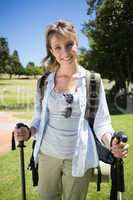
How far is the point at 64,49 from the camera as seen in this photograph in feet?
11.1

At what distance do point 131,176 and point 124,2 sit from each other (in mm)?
24077

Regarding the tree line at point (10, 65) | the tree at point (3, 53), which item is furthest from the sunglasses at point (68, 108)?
the tree at point (3, 53)

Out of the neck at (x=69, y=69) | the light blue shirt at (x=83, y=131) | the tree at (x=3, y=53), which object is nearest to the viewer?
the light blue shirt at (x=83, y=131)

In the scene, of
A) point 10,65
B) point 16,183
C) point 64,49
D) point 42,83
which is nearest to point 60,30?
point 64,49

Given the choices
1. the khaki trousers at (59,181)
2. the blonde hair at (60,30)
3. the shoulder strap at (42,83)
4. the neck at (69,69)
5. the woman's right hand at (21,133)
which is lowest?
the khaki trousers at (59,181)

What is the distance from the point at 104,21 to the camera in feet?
98.9

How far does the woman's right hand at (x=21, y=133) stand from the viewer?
3.56 meters

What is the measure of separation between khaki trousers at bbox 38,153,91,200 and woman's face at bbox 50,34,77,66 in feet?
2.57

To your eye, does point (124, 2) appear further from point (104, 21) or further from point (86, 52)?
point (86, 52)

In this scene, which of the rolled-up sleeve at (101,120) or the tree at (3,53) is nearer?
the rolled-up sleeve at (101,120)

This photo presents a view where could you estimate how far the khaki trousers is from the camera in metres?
3.40

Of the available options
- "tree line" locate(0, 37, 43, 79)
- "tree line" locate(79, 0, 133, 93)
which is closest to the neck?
"tree line" locate(79, 0, 133, 93)

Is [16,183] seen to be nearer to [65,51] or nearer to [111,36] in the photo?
[65,51]

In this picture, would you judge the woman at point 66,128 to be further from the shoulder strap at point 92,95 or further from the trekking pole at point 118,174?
the trekking pole at point 118,174
